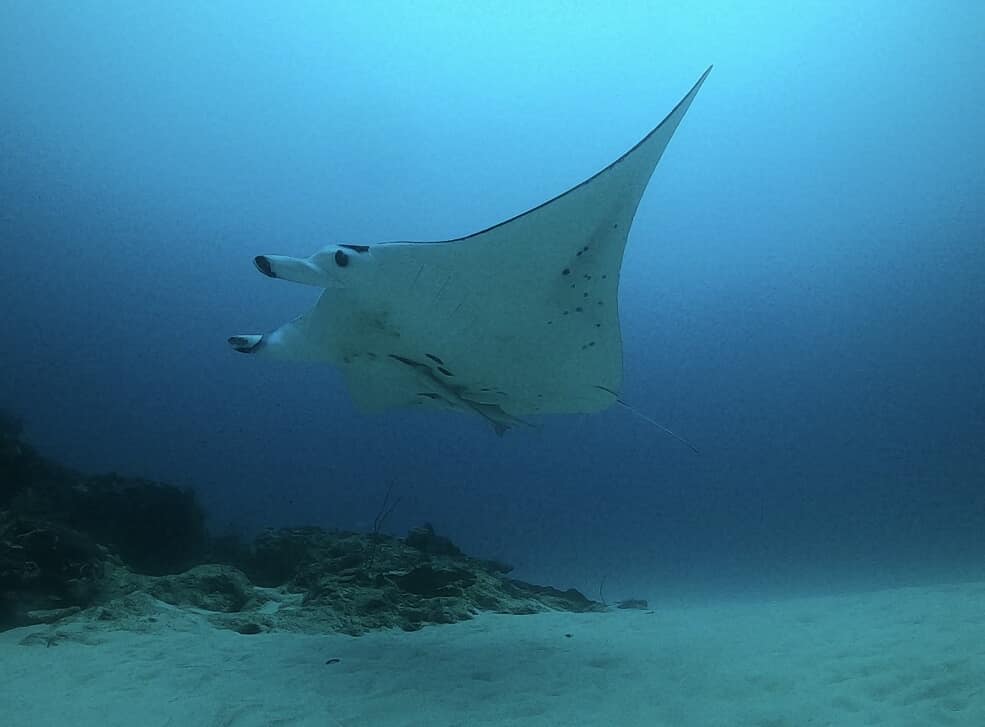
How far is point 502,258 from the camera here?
10.6ft

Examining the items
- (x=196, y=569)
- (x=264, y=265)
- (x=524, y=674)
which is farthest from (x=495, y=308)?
(x=196, y=569)

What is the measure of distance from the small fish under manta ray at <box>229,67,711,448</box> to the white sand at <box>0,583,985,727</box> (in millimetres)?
1656

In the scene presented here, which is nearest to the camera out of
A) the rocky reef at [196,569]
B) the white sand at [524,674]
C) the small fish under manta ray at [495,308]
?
the white sand at [524,674]

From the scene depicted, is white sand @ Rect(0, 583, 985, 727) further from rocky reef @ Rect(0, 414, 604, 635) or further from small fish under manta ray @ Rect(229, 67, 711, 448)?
small fish under manta ray @ Rect(229, 67, 711, 448)

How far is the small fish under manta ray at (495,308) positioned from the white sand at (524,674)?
1656mm

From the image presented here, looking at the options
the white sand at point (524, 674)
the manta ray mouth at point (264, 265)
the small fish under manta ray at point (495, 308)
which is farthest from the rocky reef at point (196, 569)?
the manta ray mouth at point (264, 265)

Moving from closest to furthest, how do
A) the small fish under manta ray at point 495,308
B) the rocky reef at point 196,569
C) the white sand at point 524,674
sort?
the white sand at point 524,674
the small fish under manta ray at point 495,308
the rocky reef at point 196,569

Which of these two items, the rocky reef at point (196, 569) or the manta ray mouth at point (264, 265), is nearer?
the manta ray mouth at point (264, 265)

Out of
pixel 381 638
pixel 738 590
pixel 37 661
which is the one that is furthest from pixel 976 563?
pixel 37 661

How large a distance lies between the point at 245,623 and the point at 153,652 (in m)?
0.85

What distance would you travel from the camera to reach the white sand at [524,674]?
2531mm

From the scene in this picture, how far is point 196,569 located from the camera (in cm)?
551

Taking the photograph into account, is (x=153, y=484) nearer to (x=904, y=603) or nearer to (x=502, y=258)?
(x=502, y=258)

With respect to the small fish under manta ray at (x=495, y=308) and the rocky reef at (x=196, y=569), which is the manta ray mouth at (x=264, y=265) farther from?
the rocky reef at (x=196, y=569)
